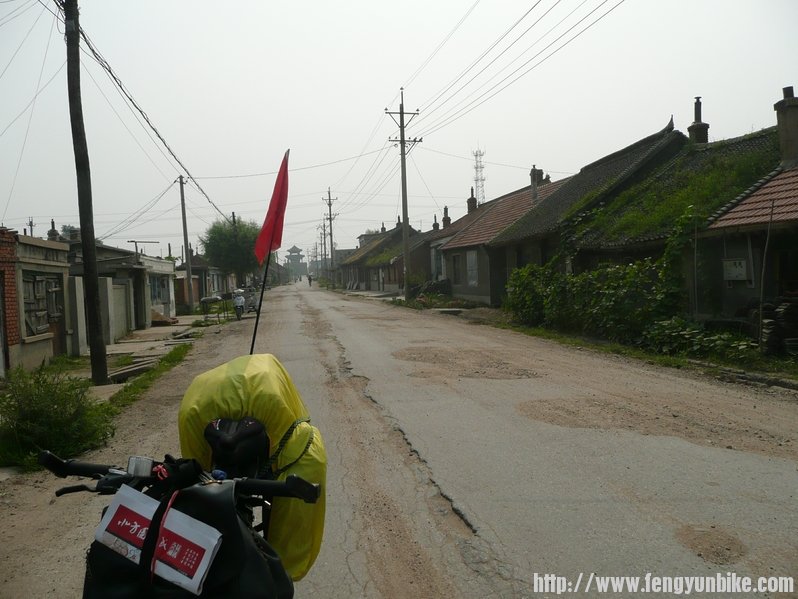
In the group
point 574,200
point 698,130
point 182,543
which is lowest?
point 182,543

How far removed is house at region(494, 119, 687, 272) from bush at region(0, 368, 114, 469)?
15682mm

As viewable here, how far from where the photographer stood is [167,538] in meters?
2.03

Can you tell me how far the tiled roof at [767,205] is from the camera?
1194cm

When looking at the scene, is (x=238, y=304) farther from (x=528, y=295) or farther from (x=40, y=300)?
(x=40, y=300)

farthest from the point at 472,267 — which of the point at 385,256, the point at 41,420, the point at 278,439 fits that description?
the point at 278,439

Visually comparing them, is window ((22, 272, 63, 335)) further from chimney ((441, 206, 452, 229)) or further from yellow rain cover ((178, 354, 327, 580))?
chimney ((441, 206, 452, 229))

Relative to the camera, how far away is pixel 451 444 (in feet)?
21.4

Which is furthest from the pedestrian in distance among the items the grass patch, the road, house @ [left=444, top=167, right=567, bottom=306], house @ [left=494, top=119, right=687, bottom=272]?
the road

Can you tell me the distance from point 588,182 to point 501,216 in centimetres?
688

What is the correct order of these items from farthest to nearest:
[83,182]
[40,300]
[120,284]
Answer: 1. [120,284]
2. [40,300]
3. [83,182]

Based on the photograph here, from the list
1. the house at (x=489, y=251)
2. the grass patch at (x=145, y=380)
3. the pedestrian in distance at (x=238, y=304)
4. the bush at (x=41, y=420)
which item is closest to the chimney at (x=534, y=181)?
the house at (x=489, y=251)

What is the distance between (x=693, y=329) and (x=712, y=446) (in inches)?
289

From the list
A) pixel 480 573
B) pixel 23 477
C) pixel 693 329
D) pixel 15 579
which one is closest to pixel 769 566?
pixel 480 573

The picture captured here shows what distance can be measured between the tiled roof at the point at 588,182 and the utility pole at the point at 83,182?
574 inches
